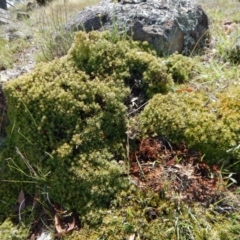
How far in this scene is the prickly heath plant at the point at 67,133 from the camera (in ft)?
7.86

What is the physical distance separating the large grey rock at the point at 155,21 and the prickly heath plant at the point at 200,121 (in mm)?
946

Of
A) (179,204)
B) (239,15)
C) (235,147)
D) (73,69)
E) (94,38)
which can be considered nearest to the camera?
(179,204)

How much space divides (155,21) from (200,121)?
1566 millimetres

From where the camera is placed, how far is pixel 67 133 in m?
2.58

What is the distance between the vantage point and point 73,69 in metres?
2.88

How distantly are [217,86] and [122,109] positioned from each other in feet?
3.35

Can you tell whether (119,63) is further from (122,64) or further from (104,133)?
(104,133)

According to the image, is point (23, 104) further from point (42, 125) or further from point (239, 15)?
point (239, 15)

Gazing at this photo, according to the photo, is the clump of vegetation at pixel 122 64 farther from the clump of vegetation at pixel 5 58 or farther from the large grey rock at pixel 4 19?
the large grey rock at pixel 4 19

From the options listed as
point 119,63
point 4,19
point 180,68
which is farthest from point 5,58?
point 4,19

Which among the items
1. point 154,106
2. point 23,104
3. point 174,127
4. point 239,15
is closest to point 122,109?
point 154,106

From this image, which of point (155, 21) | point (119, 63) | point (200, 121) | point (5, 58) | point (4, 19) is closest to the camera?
point (200, 121)

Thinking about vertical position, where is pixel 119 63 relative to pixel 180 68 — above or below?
above

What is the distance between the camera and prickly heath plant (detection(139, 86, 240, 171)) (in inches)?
94.2
